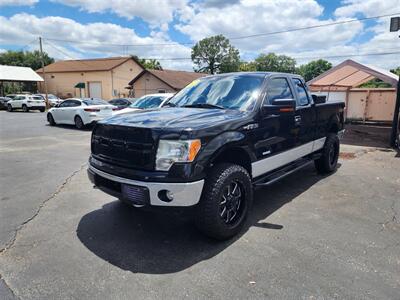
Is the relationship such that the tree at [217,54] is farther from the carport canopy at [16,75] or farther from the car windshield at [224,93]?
the car windshield at [224,93]

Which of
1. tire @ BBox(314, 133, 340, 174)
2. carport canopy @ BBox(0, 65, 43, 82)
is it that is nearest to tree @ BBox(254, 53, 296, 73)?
carport canopy @ BBox(0, 65, 43, 82)

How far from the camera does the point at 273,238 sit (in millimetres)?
3678

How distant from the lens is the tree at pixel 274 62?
79875 millimetres

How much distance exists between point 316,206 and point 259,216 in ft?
3.35

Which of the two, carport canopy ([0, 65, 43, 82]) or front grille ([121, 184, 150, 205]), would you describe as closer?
front grille ([121, 184, 150, 205])

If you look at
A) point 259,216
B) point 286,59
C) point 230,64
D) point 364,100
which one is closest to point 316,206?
point 259,216

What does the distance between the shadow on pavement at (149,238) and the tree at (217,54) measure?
56116 mm

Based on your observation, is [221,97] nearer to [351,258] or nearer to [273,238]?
[273,238]

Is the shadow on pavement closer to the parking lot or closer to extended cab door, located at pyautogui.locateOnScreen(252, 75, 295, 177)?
the parking lot

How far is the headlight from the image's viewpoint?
312cm

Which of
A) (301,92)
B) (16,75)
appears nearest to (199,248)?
(301,92)

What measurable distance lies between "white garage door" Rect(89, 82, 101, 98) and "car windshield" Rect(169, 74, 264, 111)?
122 feet

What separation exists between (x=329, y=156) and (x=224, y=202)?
376cm

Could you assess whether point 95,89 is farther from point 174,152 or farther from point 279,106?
point 174,152
